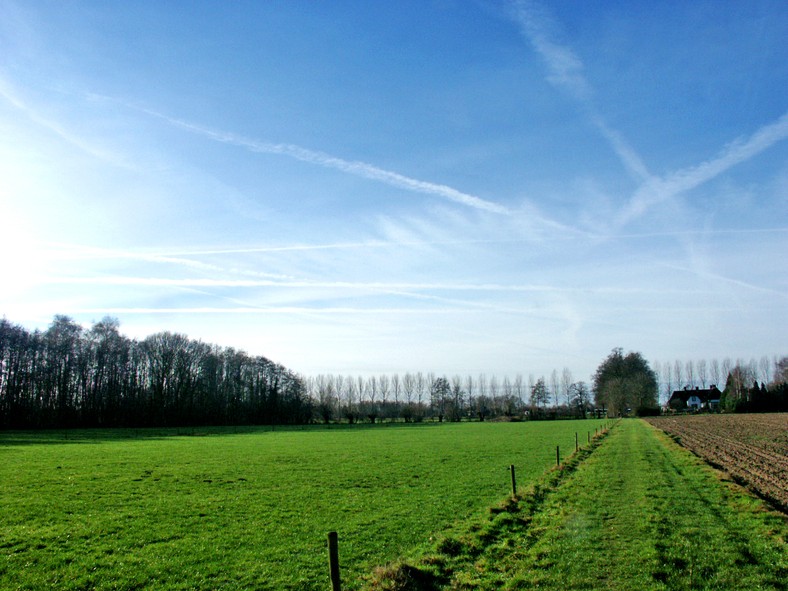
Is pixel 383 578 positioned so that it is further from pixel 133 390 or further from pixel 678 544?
pixel 133 390

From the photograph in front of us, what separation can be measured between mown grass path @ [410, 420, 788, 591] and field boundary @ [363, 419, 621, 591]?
178 millimetres

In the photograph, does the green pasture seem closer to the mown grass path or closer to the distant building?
the mown grass path

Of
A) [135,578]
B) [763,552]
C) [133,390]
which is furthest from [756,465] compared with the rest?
[133,390]

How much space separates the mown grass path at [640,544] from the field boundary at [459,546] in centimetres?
18

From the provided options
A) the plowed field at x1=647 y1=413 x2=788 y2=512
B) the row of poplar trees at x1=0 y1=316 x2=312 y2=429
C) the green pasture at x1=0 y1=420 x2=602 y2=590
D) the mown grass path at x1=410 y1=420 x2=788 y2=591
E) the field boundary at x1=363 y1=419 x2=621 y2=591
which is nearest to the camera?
the mown grass path at x1=410 y1=420 x2=788 y2=591

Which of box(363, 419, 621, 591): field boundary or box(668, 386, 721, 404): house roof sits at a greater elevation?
box(363, 419, 621, 591): field boundary

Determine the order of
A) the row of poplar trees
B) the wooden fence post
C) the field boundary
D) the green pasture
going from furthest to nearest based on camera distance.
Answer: the row of poplar trees < the green pasture < the field boundary < the wooden fence post

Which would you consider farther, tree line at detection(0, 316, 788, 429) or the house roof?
the house roof

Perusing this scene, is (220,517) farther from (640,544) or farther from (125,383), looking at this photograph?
(125,383)

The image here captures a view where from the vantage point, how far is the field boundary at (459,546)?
32.8ft

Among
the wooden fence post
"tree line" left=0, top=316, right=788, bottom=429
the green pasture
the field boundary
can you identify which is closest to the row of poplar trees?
"tree line" left=0, top=316, right=788, bottom=429

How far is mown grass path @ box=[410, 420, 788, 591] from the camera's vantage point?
9.84 metres

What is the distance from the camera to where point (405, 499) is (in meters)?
19.7

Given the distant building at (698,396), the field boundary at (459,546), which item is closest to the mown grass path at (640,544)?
the field boundary at (459,546)
